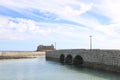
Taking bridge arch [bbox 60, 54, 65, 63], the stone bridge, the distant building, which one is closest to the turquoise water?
the stone bridge

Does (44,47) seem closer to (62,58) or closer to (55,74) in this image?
(62,58)

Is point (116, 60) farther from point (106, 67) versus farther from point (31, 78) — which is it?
point (31, 78)

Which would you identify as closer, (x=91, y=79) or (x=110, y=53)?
(x=91, y=79)

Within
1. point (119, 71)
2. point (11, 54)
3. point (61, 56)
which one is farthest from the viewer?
point (11, 54)

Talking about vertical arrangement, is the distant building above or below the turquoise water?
above

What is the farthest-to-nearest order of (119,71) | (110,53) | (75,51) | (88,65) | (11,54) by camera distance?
(11,54), (75,51), (88,65), (110,53), (119,71)

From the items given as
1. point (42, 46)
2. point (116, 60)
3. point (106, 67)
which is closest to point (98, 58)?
point (106, 67)

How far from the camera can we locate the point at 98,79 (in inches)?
1375

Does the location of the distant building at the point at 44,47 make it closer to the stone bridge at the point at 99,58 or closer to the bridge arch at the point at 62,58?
Result: the bridge arch at the point at 62,58

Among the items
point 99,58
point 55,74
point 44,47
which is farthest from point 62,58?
point 44,47

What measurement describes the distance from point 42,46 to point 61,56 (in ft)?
239

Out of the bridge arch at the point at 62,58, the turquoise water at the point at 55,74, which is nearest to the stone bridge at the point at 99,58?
the turquoise water at the point at 55,74

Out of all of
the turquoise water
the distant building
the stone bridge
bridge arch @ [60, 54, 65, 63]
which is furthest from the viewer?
the distant building

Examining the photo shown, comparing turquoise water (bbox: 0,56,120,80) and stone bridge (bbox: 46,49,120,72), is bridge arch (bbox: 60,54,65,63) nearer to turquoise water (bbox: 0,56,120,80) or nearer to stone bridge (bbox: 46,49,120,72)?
stone bridge (bbox: 46,49,120,72)
